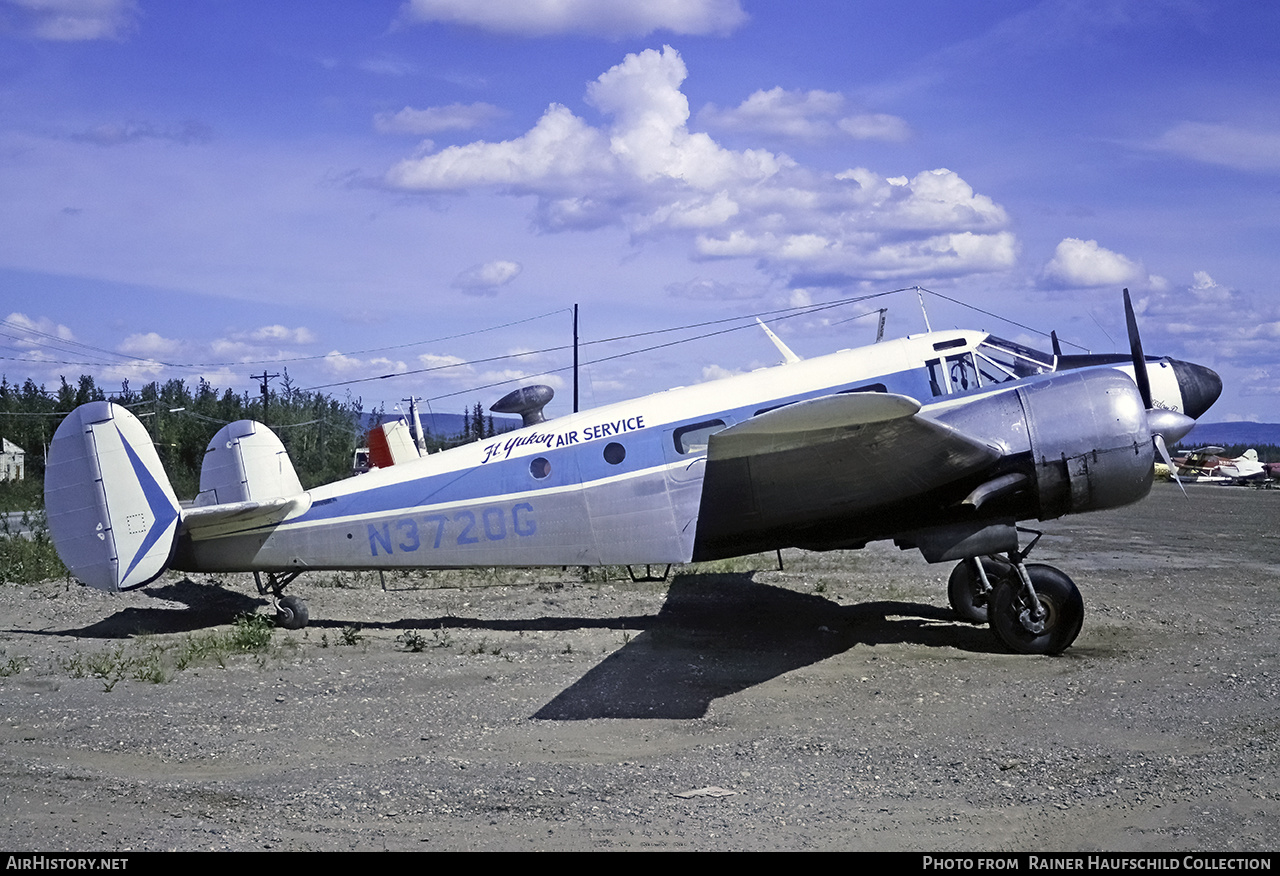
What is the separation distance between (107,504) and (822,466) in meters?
7.48

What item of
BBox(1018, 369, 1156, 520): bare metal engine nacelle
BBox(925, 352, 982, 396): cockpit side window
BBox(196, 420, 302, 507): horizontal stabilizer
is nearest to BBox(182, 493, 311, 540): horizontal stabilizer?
BBox(196, 420, 302, 507): horizontal stabilizer

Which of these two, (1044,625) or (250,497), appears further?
(250,497)

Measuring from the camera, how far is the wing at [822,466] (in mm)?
7879

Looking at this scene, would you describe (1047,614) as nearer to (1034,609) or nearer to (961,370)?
(1034,609)

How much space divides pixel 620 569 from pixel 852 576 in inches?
Result: 145

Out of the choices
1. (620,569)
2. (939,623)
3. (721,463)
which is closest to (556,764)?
(721,463)

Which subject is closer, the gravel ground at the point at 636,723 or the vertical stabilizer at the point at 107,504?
the gravel ground at the point at 636,723

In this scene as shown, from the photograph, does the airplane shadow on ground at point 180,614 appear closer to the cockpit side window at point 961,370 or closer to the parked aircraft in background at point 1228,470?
the cockpit side window at point 961,370

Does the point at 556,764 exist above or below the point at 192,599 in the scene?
below

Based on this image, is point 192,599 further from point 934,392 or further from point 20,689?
point 934,392

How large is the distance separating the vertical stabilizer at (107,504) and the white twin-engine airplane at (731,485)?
0.02 meters

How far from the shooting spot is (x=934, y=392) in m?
9.90

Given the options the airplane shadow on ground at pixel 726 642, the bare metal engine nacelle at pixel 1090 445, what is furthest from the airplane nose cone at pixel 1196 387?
the airplane shadow on ground at pixel 726 642

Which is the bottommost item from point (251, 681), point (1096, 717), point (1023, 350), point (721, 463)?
point (1096, 717)
